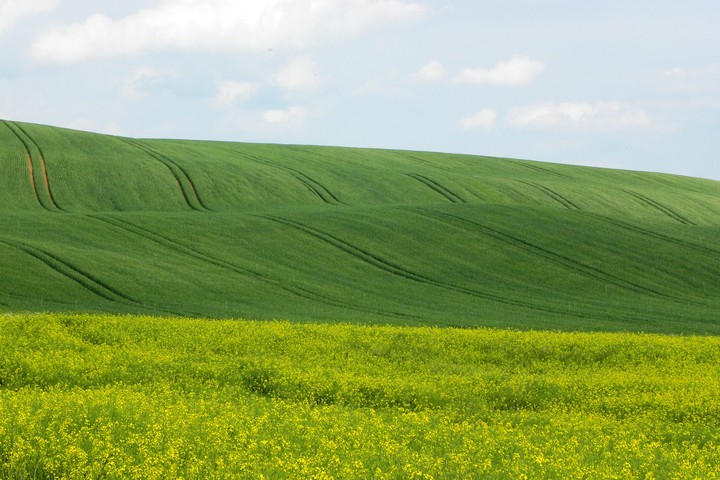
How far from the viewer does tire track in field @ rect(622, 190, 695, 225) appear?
260ft

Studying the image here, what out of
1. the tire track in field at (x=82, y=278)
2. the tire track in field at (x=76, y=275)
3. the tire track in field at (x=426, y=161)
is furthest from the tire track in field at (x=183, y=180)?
the tire track in field at (x=426, y=161)

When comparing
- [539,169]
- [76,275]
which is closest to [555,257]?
[76,275]

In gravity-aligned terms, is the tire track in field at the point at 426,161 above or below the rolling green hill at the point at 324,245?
above

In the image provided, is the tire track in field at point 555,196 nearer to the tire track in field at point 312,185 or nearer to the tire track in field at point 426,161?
the tire track in field at point 426,161

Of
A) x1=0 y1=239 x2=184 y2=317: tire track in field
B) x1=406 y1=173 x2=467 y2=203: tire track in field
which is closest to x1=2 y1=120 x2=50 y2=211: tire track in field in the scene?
x1=0 y1=239 x2=184 y2=317: tire track in field

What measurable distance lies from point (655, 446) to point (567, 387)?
5.38m

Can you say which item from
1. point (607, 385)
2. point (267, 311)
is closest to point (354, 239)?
point (267, 311)

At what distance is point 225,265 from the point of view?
4378 centimetres

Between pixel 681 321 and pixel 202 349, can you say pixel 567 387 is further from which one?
pixel 681 321

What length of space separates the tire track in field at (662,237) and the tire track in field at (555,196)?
48.2 feet

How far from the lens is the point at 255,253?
1858 inches

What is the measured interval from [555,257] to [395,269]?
10.5 metres

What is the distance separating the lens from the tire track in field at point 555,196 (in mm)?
79062

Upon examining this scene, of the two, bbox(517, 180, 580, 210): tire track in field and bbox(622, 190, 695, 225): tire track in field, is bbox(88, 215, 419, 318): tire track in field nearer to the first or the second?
bbox(517, 180, 580, 210): tire track in field
